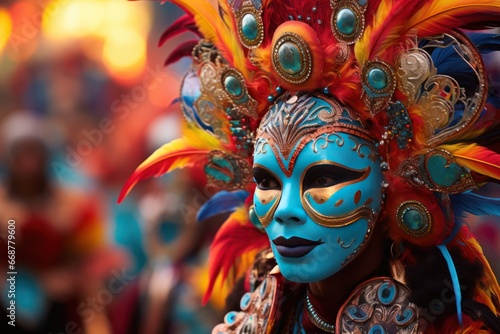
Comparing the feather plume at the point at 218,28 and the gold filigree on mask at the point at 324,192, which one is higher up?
the feather plume at the point at 218,28

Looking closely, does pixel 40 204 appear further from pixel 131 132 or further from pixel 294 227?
pixel 294 227

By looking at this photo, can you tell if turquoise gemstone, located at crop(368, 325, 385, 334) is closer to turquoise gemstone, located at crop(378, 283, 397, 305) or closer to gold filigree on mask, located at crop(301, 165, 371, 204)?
turquoise gemstone, located at crop(378, 283, 397, 305)

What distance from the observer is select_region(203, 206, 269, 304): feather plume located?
8.95ft

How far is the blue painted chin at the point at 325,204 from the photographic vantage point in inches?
85.1

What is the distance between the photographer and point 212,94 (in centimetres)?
258

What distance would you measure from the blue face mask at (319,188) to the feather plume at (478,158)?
0.83 ft

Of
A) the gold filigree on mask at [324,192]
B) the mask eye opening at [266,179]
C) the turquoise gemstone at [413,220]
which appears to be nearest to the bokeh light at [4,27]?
the mask eye opening at [266,179]

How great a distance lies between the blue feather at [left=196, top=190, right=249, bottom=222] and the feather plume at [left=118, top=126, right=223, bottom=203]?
0.56ft

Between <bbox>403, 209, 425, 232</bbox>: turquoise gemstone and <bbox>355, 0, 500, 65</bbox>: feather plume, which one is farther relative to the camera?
<bbox>403, 209, 425, 232</bbox>: turquoise gemstone

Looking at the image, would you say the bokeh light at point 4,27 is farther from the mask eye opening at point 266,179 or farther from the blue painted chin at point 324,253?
the blue painted chin at point 324,253

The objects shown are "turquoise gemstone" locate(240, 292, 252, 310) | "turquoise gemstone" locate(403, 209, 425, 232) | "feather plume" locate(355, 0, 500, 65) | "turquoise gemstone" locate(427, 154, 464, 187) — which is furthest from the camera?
"turquoise gemstone" locate(240, 292, 252, 310)

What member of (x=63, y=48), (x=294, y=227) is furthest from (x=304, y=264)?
(x=63, y=48)

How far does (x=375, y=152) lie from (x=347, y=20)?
397 millimetres

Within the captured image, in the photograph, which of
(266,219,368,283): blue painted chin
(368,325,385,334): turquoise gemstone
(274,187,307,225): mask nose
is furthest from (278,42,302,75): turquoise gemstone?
(368,325,385,334): turquoise gemstone
